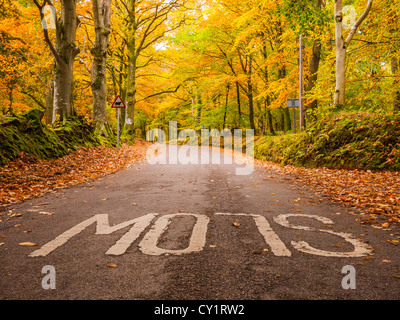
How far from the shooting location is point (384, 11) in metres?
11.8

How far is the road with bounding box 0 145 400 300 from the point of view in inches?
87.7

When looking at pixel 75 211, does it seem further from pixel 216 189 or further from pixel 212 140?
pixel 212 140

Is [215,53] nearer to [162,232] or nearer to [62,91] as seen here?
[62,91]

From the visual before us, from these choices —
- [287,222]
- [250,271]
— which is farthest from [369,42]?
[250,271]

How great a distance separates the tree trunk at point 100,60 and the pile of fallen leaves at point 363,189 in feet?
37.7

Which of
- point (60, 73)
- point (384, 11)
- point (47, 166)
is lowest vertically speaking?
point (47, 166)

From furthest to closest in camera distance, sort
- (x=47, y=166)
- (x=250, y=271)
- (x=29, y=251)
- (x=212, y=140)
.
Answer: (x=212, y=140)
(x=47, y=166)
(x=29, y=251)
(x=250, y=271)

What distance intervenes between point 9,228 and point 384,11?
15.5 m

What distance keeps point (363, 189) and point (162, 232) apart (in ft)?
18.0

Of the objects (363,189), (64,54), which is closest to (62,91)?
(64,54)

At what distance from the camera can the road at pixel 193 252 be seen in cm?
223

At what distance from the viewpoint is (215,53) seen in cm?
2417

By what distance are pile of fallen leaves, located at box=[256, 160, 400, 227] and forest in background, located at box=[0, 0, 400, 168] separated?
1.86m

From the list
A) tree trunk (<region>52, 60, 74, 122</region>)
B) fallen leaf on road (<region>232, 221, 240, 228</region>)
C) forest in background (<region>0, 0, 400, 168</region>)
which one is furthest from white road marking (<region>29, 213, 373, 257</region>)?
tree trunk (<region>52, 60, 74, 122</region>)
